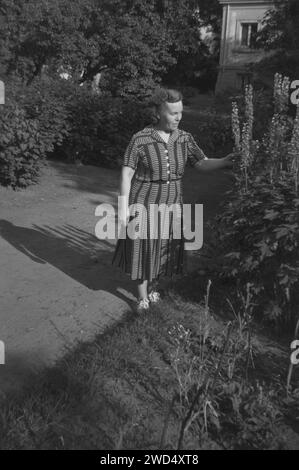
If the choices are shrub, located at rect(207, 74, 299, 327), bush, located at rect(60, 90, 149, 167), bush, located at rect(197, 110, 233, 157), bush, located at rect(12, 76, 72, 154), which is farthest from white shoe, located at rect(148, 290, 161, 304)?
bush, located at rect(197, 110, 233, 157)

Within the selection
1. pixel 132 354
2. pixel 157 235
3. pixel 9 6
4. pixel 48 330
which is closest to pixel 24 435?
pixel 132 354

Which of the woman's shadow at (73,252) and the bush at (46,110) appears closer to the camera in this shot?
the woman's shadow at (73,252)

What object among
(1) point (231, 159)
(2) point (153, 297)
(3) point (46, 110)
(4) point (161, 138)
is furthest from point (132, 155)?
(3) point (46, 110)

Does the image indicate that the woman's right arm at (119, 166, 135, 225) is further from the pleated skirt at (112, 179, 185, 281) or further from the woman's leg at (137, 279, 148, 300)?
the woman's leg at (137, 279, 148, 300)

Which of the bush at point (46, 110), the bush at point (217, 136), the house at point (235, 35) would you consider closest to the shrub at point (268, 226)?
the bush at point (46, 110)

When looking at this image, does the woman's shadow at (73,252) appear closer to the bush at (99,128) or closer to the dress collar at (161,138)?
the dress collar at (161,138)

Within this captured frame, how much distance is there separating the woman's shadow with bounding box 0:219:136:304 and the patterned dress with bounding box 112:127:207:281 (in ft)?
1.49

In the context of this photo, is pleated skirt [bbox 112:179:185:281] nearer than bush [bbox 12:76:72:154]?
Yes

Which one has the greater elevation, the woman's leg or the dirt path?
the woman's leg

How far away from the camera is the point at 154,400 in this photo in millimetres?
3111

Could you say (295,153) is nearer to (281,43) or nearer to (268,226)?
(268,226)

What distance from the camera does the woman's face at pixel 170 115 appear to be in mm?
4098

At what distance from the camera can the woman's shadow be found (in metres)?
5.34
